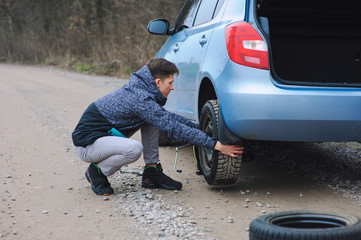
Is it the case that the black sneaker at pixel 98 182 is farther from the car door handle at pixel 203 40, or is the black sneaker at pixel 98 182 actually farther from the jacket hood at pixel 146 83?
the car door handle at pixel 203 40

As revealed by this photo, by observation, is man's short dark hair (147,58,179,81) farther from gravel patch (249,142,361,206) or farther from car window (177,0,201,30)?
car window (177,0,201,30)

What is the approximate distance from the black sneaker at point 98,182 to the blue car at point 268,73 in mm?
831

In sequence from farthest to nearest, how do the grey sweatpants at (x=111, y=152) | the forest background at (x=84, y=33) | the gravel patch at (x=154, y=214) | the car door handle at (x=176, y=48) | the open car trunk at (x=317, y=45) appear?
the forest background at (x=84, y=33) < the car door handle at (x=176, y=48) < the open car trunk at (x=317, y=45) < the grey sweatpants at (x=111, y=152) < the gravel patch at (x=154, y=214)

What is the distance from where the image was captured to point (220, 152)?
13.3ft

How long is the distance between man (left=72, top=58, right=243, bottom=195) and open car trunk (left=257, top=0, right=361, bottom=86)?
128 centimetres

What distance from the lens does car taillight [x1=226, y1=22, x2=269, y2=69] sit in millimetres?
3793

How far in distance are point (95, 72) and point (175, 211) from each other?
52.7ft

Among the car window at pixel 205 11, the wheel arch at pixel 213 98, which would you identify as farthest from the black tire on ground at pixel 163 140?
the wheel arch at pixel 213 98

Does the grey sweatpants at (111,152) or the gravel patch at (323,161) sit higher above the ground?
the grey sweatpants at (111,152)

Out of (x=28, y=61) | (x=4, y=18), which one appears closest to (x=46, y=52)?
(x=28, y=61)

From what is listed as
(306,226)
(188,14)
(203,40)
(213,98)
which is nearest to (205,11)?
(203,40)

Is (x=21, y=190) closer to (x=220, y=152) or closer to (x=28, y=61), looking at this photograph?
(x=220, y=152)

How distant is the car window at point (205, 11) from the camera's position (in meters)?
4.85

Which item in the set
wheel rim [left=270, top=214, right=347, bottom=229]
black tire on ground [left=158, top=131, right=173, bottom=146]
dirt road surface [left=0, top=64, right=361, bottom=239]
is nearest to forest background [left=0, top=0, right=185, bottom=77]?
black tire on ground [left=158, top=131, right=173, bottom=146]
